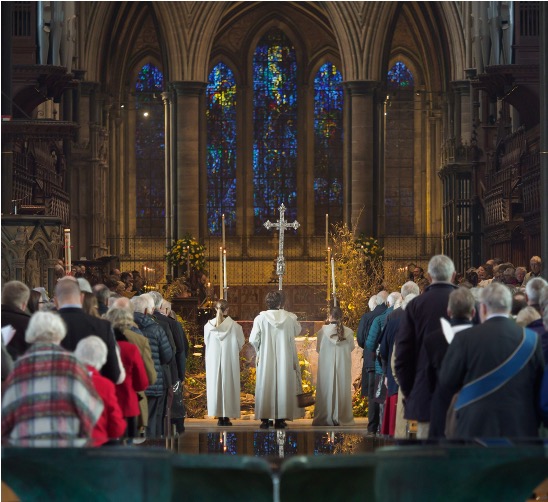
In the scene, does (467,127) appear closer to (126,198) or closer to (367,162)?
(367,162)

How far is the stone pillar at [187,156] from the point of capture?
30234 millimetres

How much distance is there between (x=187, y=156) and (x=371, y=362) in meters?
18.3

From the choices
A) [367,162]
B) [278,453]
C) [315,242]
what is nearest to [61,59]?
[367,162]

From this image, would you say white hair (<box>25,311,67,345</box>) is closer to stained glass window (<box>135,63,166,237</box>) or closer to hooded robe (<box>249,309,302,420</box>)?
hooded robe (<box>249,309,302,420</box>)

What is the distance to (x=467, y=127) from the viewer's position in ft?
98.9

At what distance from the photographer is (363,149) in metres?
29.9

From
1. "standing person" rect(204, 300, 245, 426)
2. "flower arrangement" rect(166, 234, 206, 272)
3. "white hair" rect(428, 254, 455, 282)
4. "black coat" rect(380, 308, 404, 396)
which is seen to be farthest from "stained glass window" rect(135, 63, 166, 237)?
"white hair" rect(428, 254, 455, 282)

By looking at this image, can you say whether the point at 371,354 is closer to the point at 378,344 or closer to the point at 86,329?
the point at 378,344

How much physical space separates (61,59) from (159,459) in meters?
16.3

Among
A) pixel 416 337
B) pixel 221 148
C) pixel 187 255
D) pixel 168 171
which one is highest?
pixel 221 148

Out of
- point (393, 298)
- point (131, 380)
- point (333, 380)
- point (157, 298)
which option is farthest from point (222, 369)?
point (131, 380)

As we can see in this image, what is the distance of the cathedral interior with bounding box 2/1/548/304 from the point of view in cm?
1980

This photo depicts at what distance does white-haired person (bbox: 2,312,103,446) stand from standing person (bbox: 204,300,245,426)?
847cm

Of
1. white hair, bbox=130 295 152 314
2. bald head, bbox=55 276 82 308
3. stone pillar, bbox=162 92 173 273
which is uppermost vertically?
stone pillar, bbox=162 92 173 273
